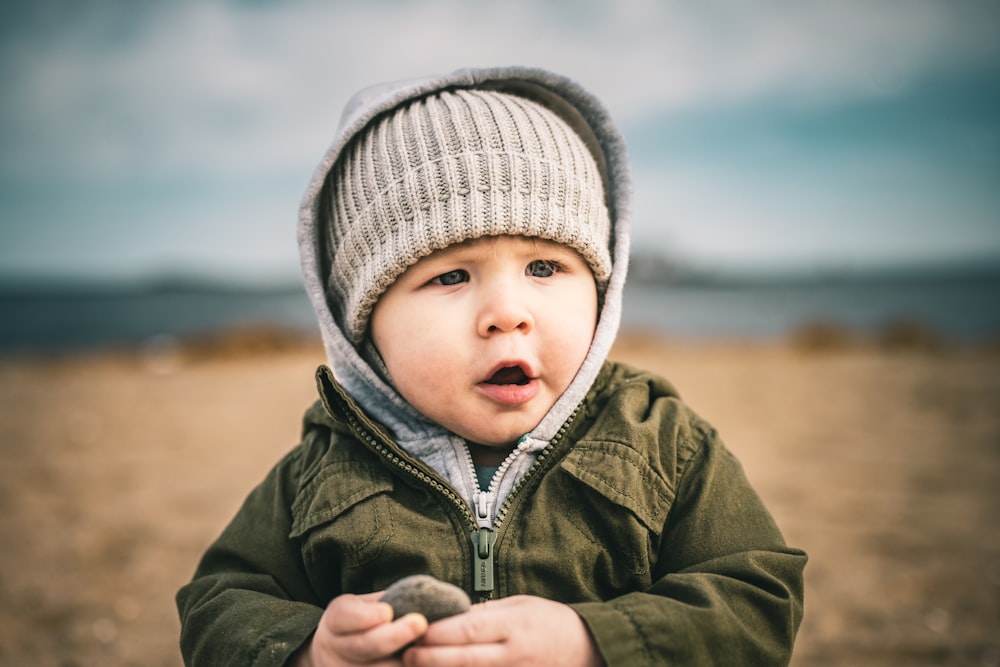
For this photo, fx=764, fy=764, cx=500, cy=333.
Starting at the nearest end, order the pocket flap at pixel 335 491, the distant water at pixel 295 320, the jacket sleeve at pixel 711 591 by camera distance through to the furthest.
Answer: the jacket sleeve at pixel 711 591 → the pocket flap at pixel 335 491 → the distant water at pixel 295 320

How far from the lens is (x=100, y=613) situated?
12.3 ft

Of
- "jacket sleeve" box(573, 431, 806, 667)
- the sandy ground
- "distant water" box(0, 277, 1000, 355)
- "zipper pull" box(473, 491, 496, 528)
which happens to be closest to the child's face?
"zipper pull" box(473, 491, 496, 528)

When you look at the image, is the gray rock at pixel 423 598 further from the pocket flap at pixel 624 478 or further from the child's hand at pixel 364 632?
the pocket flap at pixel 624 478

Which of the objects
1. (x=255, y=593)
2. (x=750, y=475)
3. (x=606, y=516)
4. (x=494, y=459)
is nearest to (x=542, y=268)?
(x=494, y=459)

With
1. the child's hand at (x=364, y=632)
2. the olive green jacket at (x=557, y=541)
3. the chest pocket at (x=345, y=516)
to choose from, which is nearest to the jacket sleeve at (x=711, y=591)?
the olive green jacket at (x=557, y=541)

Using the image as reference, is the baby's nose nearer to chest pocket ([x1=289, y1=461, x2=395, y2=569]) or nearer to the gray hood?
the gray hood

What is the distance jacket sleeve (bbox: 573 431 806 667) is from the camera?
4.68 feet

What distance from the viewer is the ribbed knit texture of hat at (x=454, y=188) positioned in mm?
1708

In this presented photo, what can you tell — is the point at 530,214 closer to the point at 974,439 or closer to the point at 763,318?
the point at 974,439

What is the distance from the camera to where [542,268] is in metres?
1.77

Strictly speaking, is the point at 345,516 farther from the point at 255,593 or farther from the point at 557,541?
the point at 557,541

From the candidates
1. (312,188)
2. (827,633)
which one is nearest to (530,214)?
(312,188)

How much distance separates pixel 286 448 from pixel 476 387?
563 cm

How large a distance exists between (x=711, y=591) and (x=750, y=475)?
4480mm
